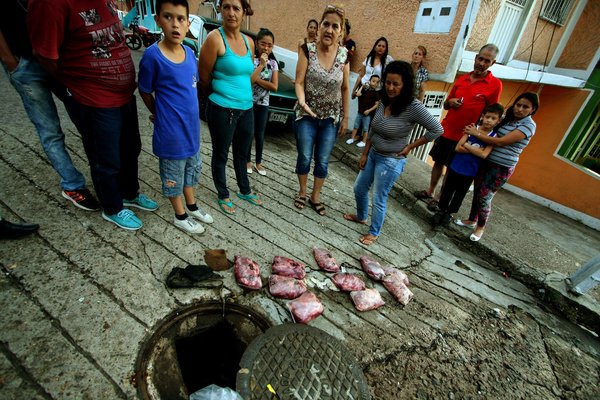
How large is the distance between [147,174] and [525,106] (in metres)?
4.36

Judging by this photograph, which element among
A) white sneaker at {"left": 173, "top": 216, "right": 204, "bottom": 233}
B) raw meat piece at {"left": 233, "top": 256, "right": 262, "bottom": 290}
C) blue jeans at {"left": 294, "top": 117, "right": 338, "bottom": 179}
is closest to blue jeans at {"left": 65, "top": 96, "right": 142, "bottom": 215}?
white sneaker at {"left": 173, "top": 216, "right": 204, "bottom": 233}

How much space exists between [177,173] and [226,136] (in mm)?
625

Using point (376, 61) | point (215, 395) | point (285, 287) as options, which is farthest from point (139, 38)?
point (215, 395)

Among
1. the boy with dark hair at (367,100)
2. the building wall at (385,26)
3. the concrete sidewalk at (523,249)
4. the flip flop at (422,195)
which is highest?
the building wall at (385,26)

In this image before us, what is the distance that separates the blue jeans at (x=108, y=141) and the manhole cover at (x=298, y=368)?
1753mm

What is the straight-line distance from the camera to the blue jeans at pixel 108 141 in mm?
2123

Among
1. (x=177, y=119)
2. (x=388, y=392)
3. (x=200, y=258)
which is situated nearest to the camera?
(x=388, y=392)

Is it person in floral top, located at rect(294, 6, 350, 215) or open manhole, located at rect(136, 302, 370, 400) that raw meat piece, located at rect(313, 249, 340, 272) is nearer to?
open manhole, located at rect(136, 302, 370, 400)

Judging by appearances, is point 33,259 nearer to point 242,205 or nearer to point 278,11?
point 242,205

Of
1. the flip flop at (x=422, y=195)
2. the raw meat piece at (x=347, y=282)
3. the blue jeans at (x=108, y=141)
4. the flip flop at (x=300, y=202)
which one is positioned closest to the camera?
the blue jeans at (x=108, y=141)

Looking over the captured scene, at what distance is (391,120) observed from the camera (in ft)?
9.27

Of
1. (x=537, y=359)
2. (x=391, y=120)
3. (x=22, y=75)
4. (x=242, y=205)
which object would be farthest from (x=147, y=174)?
(x=537, y=359)

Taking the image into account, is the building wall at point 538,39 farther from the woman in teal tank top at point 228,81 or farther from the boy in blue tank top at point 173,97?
the boy in blue tank top at point 173,97

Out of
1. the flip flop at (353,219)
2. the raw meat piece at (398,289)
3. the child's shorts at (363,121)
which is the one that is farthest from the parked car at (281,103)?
the raw meat piece at (398,289)
